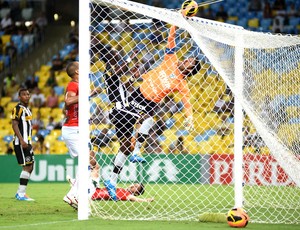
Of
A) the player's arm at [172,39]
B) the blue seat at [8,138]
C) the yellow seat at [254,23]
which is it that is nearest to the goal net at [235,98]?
the player's arm at [172,39]

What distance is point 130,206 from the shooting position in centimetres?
1120

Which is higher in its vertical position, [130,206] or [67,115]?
[67,115]

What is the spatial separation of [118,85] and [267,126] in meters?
2.93

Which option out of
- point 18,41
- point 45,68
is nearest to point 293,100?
point 45,68

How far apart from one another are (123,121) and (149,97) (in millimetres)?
584

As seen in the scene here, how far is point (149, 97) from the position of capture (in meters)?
11.4

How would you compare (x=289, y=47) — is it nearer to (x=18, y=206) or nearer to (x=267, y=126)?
(x=267, y=126)

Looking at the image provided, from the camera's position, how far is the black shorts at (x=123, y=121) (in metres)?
11.6

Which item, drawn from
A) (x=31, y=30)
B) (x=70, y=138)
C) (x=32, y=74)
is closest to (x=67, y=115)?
(x=70, y=138)

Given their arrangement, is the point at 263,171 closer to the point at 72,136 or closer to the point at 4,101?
the point at 72,136

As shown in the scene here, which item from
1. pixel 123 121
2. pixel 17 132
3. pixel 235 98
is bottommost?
pixel 17 132

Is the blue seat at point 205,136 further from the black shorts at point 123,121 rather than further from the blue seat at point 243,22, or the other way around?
the blue seat at point 243,22

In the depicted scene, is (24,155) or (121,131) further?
(24,155)

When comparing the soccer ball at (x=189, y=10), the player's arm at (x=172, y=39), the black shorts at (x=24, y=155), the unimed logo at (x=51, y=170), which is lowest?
the unimed logo at (x=51, y=170)
